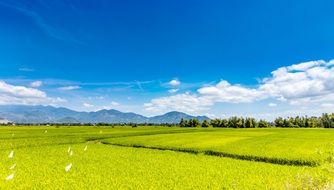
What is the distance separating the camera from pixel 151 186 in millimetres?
18297

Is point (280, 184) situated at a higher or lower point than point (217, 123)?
lower

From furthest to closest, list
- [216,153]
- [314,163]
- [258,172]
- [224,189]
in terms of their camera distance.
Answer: [216,153] < [314,163] < [258,172] < [224,189]

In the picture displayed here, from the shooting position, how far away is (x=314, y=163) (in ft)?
88.3

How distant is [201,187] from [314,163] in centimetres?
1347

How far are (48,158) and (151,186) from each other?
52.5 feet

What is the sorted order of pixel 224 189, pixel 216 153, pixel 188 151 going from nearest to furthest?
pixel 224 189, pixel 216 153, pixel 188 151

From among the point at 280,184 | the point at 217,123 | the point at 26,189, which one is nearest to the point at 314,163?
the point at 280,184

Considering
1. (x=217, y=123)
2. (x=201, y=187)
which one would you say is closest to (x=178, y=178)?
(x=201, y=187)

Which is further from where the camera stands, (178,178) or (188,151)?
(188,151)

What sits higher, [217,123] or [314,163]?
[217,123]

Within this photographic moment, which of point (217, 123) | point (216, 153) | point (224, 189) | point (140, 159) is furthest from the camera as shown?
point (217, 123)

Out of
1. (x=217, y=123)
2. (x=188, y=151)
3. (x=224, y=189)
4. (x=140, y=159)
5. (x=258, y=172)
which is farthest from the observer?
(x=217, y=123)

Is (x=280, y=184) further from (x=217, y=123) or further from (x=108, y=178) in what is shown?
(x=217, y=123)

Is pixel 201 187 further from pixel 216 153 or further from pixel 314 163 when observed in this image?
pixel 216 153
